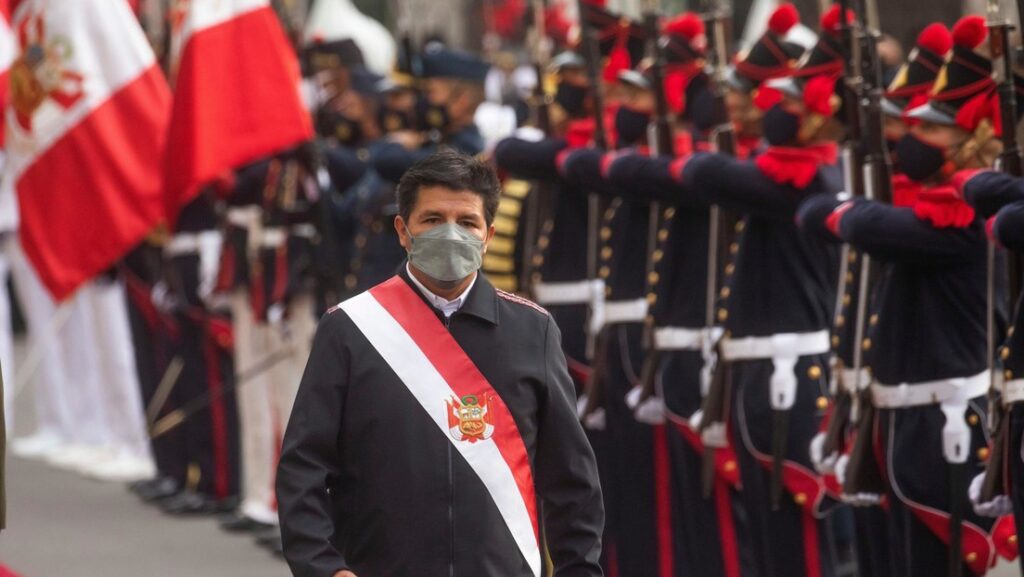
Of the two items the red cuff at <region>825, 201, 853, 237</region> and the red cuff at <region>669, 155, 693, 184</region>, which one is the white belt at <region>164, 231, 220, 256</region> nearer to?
the red cuff at <region>669, 155, 693, 184</region>

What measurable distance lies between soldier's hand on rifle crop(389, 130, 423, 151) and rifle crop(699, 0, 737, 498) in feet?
6.63

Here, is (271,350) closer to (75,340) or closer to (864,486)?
(75,340)

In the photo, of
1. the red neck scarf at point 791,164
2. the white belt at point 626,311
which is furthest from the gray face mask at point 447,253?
the white belt at point 626,311

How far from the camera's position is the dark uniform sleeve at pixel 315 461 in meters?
4.18

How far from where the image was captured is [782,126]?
661 centimetres

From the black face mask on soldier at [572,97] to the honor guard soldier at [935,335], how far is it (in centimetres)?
252

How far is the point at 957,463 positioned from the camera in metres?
5.83

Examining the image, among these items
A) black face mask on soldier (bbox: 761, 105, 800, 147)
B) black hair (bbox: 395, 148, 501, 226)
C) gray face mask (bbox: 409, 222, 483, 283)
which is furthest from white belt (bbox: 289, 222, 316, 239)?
gray face mask (bbox: 409, 222, 483, 283)

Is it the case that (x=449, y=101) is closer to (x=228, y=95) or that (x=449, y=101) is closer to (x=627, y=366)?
(x=228, y=95)

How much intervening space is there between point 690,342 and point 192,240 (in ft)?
13.8

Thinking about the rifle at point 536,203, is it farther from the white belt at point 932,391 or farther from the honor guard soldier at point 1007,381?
the honor guard soldier at point 1007,381

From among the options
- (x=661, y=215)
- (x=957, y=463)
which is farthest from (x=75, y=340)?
(x=957, y=463)

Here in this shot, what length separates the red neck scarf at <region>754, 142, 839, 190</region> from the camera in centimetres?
656

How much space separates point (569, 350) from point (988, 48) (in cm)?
262
